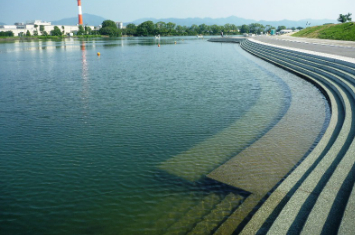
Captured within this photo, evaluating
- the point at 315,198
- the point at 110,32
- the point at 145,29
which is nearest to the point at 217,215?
the point at 315,198

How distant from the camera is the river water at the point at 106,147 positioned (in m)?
5.12

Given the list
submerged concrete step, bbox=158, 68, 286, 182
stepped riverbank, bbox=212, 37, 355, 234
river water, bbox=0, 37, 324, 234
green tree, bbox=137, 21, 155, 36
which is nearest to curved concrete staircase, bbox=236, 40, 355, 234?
stepped riverbank, bbox=212, 37, 355, 234

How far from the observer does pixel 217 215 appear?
4.91m

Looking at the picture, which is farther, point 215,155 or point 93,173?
point 215,155

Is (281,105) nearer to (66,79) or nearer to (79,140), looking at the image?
(79,140)

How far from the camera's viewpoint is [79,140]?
27.8ft

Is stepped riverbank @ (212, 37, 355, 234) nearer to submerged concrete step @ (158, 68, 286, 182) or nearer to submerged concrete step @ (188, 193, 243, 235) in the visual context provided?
submerged concrete step @ (188, 193, 243, 235)

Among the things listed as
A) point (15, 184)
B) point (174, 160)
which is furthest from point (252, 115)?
point (15, 184)

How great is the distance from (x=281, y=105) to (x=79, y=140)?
7.91m

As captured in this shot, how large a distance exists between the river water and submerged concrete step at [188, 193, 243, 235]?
0.27 metres

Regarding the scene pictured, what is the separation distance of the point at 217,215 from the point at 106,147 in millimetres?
4085

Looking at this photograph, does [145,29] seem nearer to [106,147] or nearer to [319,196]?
[106,147]

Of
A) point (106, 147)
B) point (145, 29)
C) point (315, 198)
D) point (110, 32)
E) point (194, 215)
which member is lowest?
point (194, 215)

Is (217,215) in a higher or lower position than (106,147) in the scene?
lower
